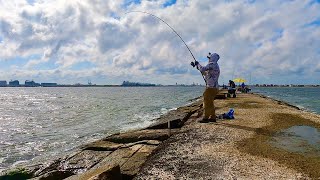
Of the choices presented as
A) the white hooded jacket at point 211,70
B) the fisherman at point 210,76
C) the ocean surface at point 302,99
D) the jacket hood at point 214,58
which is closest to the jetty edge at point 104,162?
the fisherman at point 210,76

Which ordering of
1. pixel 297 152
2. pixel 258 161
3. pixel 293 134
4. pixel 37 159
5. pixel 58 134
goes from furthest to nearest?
pixel 58 134 → pixel 37 159 → pixel 293 134 → pixel 297 152 → pixel 258 161

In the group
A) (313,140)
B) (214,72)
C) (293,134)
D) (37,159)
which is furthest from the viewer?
(37,159)

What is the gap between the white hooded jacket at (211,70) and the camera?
13.6 m

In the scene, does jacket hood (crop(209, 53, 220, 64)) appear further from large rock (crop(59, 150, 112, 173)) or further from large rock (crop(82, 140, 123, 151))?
large rock (crop(59, 150, 112, 173))

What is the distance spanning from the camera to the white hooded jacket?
1358 cm

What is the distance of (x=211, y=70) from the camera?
13.6m

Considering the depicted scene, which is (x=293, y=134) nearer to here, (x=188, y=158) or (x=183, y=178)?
(x=188, y=158)

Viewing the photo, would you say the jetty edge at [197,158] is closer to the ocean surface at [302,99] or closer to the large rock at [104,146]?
the large rock at [104,146]

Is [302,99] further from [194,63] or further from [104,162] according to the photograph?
[104,162]

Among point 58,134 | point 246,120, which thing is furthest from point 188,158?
point 58,134

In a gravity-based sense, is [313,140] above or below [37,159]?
above

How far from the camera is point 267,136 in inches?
452

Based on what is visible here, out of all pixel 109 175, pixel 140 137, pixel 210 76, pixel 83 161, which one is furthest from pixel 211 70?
pixel 109 175

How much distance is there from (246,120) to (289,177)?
8356 millimetres
